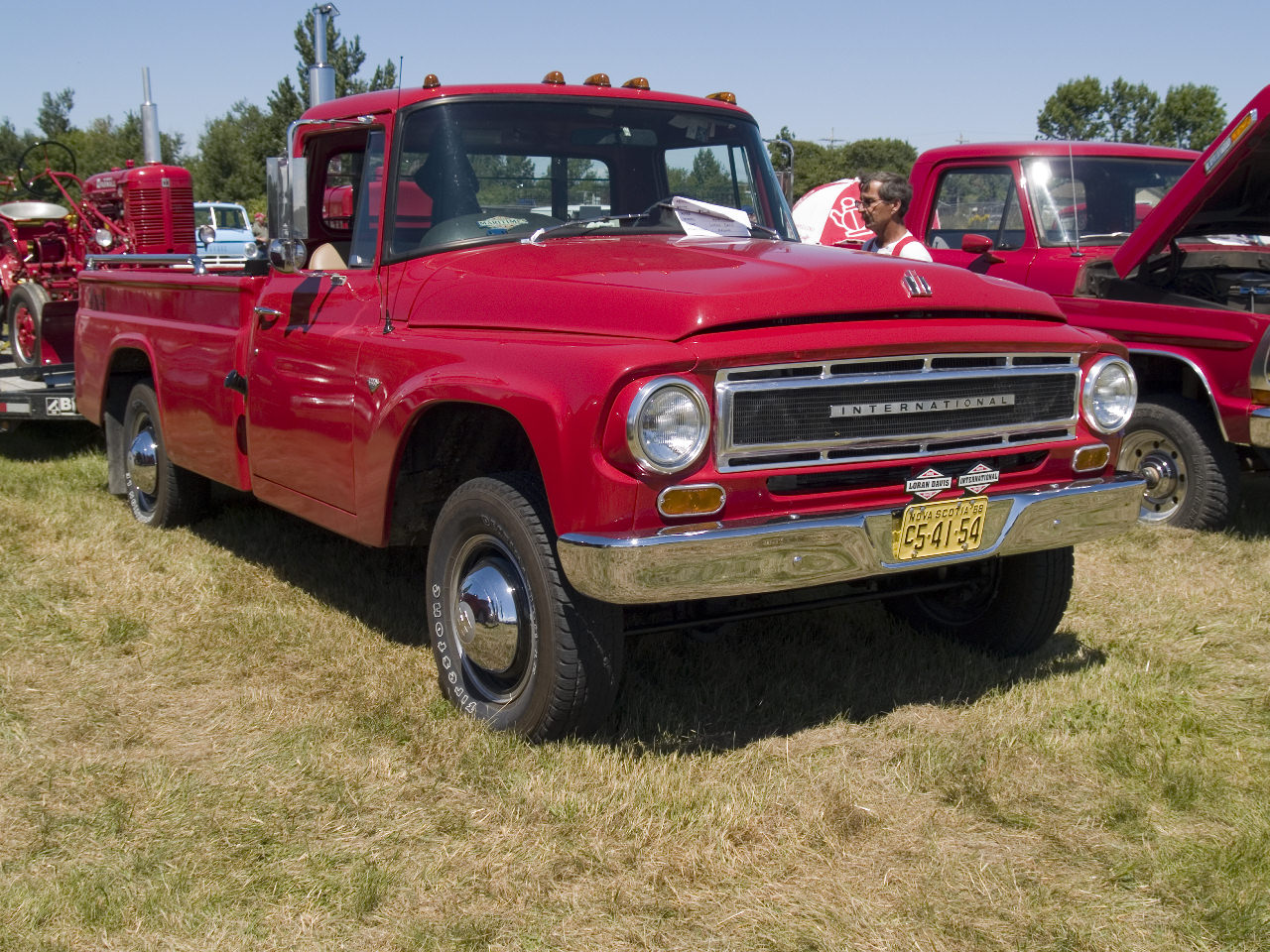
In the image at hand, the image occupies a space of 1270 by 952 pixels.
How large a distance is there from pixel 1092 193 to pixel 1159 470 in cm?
185

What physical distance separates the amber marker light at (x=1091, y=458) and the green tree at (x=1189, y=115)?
65.1m

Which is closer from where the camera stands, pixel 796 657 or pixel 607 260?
pixel 607 260

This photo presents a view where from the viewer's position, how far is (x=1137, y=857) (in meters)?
3.04

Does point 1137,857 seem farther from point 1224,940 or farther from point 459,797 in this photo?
point 459,797

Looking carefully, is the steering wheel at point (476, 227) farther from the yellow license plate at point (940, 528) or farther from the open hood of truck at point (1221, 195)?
the open hood of truck at point (1221, 195)

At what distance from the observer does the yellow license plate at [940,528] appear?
11.2ft

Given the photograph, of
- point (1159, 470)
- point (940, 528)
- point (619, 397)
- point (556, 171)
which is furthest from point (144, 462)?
point (1159, 470)

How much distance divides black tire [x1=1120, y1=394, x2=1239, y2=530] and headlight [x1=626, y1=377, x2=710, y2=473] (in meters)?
3.63

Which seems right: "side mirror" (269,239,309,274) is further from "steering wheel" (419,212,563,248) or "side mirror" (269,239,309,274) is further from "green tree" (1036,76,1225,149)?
"green tree" (1036,76,1225,149)

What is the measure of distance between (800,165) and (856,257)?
2790 inches

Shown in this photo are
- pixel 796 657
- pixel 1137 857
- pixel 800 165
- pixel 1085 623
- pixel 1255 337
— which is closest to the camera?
pixel 1137 857

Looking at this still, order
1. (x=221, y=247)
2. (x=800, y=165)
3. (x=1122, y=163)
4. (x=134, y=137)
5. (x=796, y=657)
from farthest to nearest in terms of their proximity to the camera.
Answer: (x=800, y=165), (x=134, y=137), (x=221, y=247), (x=1122, y=163), (x=796, y=657)

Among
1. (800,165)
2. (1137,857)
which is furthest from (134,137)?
(1137,857)

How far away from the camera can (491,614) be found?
12.0 feet
